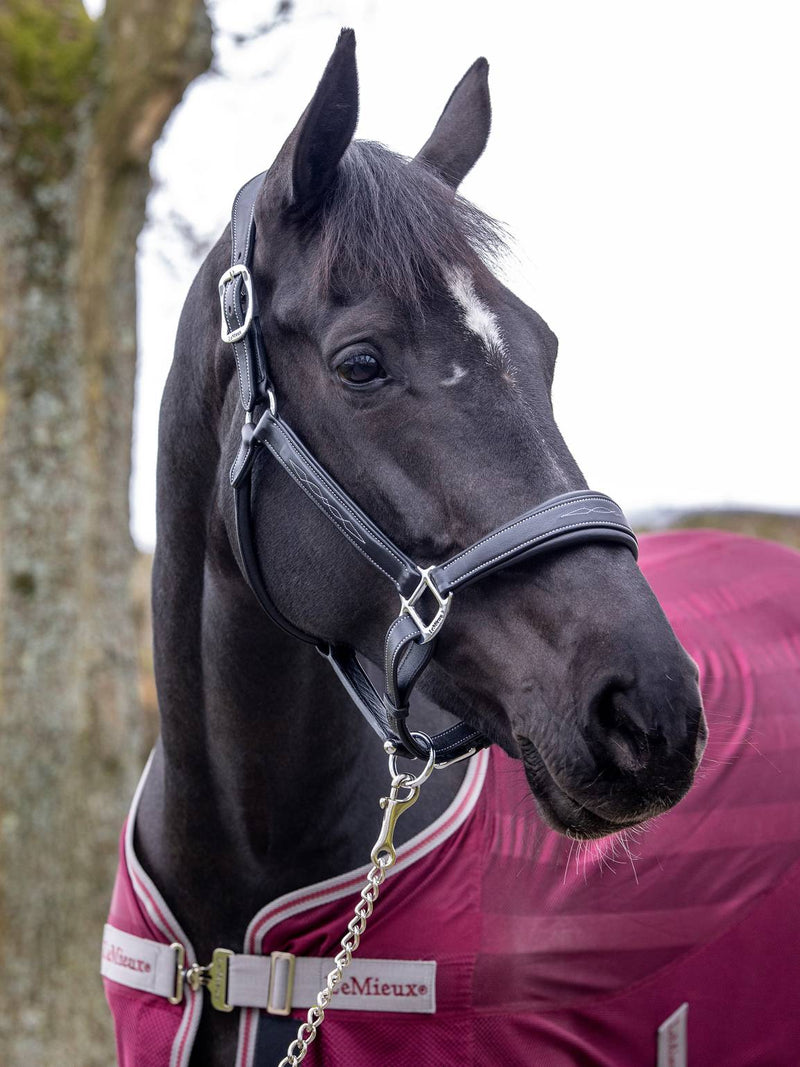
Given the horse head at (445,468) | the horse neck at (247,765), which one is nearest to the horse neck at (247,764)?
the horse neck at (247,765)

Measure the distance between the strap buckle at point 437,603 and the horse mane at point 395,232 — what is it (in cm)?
51

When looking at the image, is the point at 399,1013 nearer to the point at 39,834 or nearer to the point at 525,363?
the point at 525,363

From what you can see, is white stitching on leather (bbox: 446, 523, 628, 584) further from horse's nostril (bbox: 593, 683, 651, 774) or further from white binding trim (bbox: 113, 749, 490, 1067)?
white binding trim (bbox: 113, 749, 490, 1067)

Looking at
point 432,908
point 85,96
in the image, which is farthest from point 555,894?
point 85,96

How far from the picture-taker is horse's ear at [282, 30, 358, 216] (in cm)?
180

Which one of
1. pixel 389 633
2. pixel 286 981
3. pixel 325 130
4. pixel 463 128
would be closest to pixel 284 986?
pixel 286 981

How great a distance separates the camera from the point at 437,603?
5.74 ft

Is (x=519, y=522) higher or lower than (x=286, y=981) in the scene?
higher

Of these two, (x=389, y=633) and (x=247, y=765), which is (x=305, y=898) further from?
(x=389, y=633)

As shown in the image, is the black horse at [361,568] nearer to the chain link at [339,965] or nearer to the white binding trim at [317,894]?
the white binding trim at [317,894]

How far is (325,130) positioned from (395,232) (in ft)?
0.79

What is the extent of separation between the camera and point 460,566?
5.53 feet

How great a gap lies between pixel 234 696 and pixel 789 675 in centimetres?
164

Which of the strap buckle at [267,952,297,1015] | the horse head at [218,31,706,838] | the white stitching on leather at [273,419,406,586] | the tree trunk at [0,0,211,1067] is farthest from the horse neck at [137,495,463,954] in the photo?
the tree trunk at [0,0,211,1067]
